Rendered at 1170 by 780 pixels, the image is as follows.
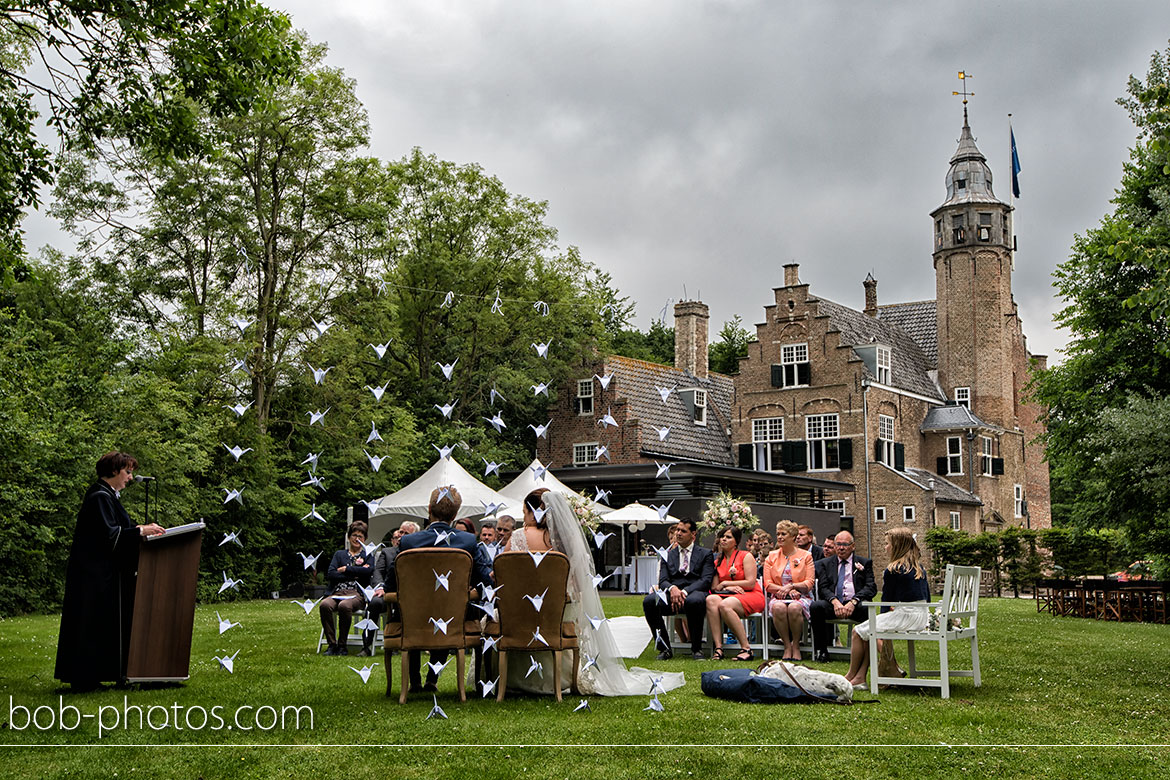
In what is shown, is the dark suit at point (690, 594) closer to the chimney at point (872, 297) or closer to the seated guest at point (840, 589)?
the seated guest at point (840, 589)

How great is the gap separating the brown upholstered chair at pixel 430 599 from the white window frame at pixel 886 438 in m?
33.2

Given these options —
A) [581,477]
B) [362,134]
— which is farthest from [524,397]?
[362,134]

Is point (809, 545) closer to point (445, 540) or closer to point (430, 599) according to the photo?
point (445, 540)

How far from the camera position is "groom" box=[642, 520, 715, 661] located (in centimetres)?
1123

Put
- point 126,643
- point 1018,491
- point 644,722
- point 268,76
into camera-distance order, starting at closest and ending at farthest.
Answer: point 644,722 → point 126,643 → point 268,76 → point 1018,491

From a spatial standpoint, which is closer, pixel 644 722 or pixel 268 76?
pixel 644 722

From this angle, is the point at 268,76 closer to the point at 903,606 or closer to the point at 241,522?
the point at 903,606

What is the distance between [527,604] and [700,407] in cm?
3406

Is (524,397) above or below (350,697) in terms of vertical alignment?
above

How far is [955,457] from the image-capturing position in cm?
4150

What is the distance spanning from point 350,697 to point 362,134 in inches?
949

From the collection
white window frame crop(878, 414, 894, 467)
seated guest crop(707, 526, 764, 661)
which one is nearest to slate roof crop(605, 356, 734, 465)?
white window frame crop(878, 414, 894, 467)

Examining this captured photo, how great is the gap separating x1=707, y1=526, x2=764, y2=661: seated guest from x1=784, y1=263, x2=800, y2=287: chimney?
29.6m

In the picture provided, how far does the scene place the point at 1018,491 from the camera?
44.2 metres
